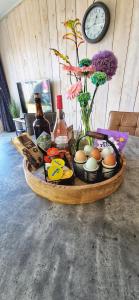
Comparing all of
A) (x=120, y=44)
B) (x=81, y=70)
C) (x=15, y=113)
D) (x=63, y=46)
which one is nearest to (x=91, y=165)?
(x=81, y=70)

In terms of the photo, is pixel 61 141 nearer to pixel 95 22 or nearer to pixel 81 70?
pixel 81 70

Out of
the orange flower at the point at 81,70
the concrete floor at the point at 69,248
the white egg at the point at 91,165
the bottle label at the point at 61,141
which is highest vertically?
the orange flower at the point at 81,70

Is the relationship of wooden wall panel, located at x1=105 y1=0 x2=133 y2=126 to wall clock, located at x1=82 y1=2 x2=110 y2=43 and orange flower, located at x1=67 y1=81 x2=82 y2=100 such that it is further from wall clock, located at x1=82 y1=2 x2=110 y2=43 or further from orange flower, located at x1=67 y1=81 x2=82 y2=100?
orange flower, located at x1=67 y1=81 x2=82 y2=100

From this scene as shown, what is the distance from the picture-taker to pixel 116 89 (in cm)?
184

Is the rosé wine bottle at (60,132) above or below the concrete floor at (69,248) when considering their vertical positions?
above

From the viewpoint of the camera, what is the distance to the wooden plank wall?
1588mm

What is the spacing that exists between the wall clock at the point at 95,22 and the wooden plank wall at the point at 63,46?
0.22 ft

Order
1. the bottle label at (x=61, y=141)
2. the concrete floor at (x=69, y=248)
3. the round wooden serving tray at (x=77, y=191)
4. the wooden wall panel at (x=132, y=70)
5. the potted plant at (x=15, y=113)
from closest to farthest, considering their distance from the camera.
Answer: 1. the concrete floor at (x=69, y=248)
2. the round wooden serving tray at (x=77, y=191)
3. the bottle label at (x=61, y=141)
4. the wooden wall panel at (x=132, y=70)
5. the potted plant at (x=15, y=113)

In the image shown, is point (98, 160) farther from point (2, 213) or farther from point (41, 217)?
point (2, 213)

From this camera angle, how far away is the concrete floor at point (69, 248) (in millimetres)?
323

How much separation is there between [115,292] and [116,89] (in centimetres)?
190

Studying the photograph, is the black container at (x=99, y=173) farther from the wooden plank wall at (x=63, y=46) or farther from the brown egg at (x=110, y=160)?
the wooden plank wall at (x=63, y=46)

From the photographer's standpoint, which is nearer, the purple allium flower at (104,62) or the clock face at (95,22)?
the purple allium flower at (104,62)

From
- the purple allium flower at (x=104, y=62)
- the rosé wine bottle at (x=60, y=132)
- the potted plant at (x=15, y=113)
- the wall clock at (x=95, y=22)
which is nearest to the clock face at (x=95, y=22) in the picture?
the wall clock at (x=95, y=22)
